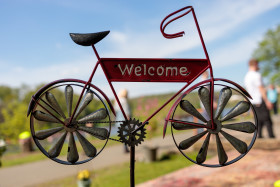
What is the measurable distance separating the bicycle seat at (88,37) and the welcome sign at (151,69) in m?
0.15

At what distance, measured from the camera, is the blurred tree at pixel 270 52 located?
24531 millimetres

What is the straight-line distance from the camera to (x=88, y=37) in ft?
5.70

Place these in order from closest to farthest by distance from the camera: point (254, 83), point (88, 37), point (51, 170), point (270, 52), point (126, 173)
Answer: point (88, 37), point (254, 83), point (126, 173), point (51, 170), point (270, 52)

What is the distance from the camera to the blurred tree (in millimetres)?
24531

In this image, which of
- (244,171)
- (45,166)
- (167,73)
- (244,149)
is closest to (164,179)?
(244,171)

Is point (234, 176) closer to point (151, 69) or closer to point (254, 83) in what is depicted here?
point (254, 83)

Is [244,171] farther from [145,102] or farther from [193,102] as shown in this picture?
[145,102]

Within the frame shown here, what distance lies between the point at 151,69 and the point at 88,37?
489mm

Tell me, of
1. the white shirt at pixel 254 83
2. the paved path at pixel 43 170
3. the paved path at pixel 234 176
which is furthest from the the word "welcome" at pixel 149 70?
the white shirt at pixel 254 83

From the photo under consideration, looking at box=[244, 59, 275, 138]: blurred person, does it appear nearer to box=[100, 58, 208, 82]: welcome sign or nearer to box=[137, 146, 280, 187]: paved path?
box=[137, 146, 280, 187]: paved path

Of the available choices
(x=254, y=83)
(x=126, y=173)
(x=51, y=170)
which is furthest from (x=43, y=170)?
(x=254, y=83)

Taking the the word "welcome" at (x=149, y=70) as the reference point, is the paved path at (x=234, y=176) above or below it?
below

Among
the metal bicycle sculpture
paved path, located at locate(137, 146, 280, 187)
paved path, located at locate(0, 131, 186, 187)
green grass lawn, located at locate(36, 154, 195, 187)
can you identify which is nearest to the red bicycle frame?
the metal bicycle sculpture

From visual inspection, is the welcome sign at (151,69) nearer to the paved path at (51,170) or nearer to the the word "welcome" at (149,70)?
the the word "welcome" at (149,70)
